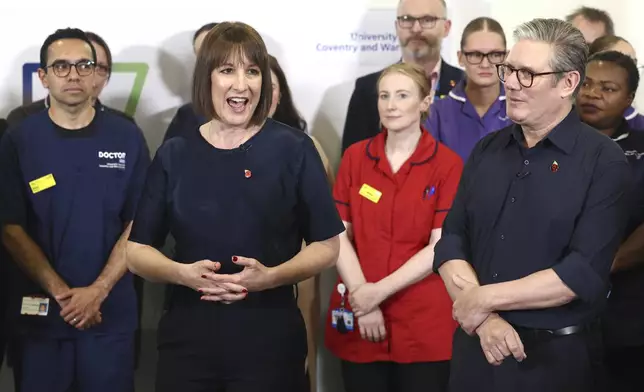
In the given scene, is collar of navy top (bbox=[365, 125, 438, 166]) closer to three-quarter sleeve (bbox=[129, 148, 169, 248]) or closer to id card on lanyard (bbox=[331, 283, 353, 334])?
id card on lanyard (bbox=[331, 283, 353, 334])

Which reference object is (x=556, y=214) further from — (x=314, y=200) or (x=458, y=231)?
(x=314, y=200)

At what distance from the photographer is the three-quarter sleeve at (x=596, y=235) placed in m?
2.02

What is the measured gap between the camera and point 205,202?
7.25 feet

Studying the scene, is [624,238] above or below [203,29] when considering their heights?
below

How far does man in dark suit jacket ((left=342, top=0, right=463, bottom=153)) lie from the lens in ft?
12.5

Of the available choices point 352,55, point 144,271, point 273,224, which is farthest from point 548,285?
point 352,55

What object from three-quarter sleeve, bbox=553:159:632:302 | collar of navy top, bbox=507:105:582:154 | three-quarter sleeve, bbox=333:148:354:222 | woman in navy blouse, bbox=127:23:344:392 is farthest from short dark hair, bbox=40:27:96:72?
three-quarter sleeve, bbox=553:159:632:302

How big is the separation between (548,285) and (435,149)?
126 cm

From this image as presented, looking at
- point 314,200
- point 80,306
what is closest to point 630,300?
point 314,200

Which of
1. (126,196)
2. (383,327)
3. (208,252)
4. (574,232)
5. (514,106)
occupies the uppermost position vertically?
(514,106)

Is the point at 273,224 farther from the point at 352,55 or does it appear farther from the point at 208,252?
the point at 352,55

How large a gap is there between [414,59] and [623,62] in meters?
0.97

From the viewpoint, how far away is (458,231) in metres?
2.29

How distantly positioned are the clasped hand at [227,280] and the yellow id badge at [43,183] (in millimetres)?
1129
